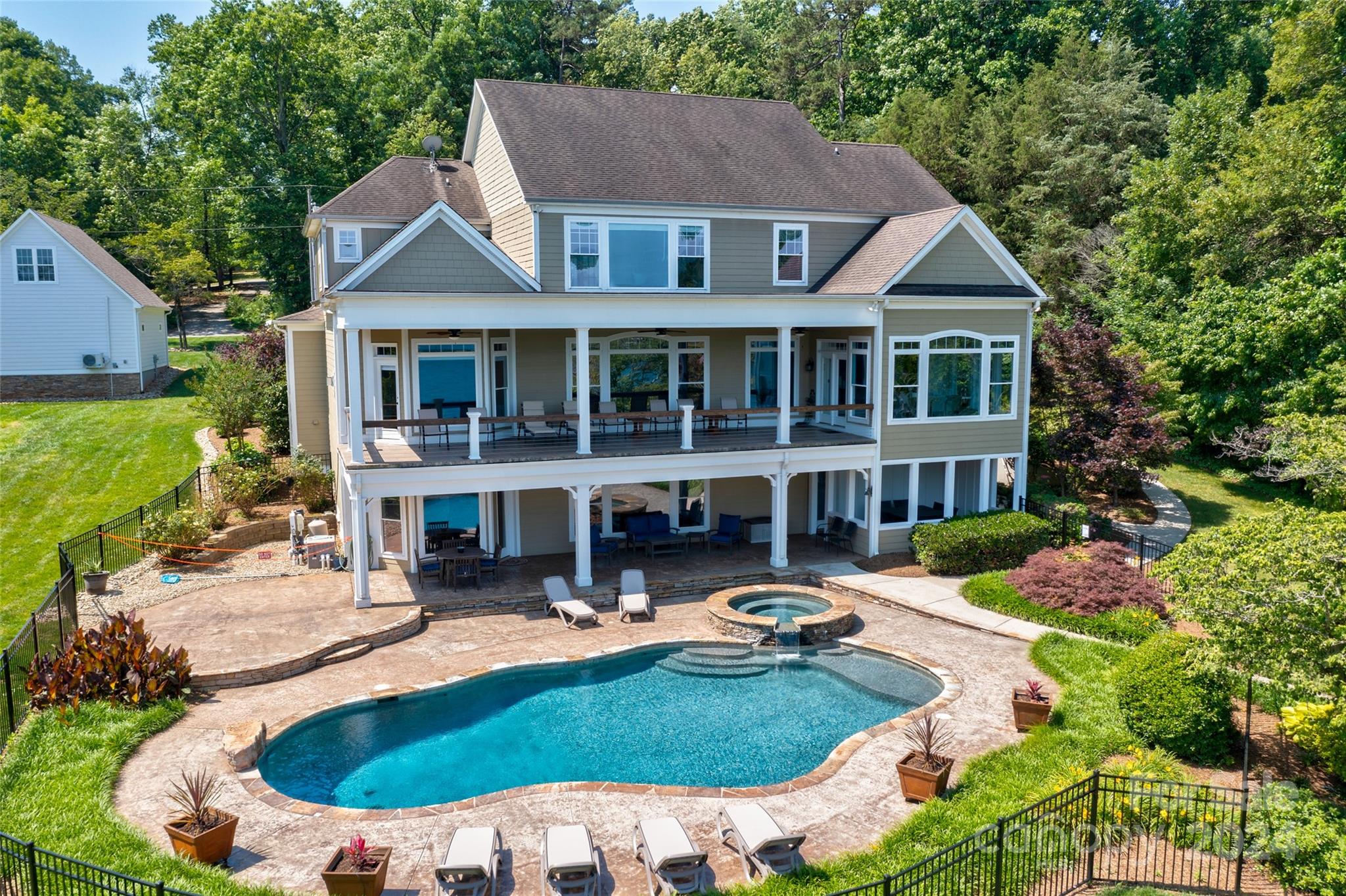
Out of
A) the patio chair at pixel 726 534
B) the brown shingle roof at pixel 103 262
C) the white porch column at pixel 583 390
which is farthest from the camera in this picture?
the brown shingle roof at pixel 103 262

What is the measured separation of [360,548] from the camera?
18047mm

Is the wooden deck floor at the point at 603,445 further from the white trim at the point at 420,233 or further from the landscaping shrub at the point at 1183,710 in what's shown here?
the landscaping shrub at the point at 1183,710

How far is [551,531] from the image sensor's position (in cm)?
2331

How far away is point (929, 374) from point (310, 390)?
18747 millimetres

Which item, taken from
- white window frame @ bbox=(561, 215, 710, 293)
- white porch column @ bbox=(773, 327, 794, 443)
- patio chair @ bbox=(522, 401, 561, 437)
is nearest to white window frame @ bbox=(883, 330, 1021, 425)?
white porch column @ bbox=(773, 327, 794, 443)

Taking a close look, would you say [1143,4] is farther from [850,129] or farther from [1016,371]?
[1016,371]

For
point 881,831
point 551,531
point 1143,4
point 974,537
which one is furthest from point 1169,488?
point 1143,4

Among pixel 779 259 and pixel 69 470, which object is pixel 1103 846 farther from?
pixel 69 470

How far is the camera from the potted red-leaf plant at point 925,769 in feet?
36.4

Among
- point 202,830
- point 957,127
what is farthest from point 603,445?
point 957,127

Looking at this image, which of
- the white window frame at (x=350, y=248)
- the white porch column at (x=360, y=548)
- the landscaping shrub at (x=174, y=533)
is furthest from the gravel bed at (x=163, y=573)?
the white window frame at (x=350, y=248)

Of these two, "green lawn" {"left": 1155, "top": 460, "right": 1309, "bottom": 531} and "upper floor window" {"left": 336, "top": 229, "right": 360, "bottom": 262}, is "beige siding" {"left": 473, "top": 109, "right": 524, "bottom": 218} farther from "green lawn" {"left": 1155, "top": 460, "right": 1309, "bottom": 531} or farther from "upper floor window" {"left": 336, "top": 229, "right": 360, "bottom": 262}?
"green lawn" {"left": 1155, "top": 460, "right": 1309, "bottom": 531}

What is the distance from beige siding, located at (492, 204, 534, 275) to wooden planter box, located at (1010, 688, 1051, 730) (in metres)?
14.7

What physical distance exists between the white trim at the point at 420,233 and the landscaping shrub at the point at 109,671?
7806mm
